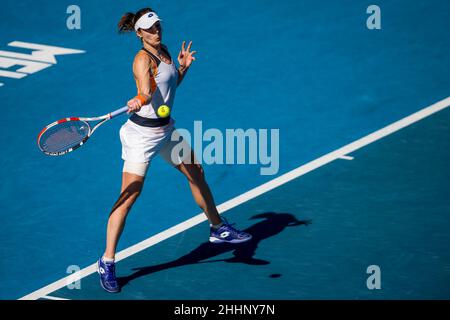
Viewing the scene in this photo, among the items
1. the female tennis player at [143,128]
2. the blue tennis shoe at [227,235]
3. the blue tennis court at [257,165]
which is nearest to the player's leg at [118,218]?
the female tennis player at [143,128]

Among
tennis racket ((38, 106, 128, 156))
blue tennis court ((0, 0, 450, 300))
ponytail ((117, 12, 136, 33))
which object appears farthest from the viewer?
blue tennis court ((0, 0, 450, 300))

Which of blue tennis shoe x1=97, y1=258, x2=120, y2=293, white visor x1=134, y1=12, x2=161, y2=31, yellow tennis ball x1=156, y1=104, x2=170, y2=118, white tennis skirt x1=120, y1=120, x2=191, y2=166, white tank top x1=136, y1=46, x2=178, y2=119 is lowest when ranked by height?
blue tennis shoe x1=97, y1=258, x2=120, y2=293

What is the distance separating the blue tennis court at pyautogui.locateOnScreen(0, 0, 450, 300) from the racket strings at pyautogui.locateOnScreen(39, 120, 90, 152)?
1582 mm

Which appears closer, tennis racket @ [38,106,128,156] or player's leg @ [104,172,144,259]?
tennis racket @ [38,106,128,156]

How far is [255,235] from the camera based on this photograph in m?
12.9

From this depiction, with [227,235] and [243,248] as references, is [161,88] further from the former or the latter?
[243,248]

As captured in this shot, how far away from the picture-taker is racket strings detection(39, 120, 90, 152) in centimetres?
1155

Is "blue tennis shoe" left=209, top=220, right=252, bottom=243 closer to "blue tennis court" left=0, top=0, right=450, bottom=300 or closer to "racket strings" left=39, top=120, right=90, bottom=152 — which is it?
"blue tennis court" left=0, top=0, right=450, bottom=300

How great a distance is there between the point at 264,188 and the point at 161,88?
2.76m

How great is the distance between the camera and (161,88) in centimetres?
1164

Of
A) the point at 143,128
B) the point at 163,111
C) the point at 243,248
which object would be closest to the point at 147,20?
the point at 163,111

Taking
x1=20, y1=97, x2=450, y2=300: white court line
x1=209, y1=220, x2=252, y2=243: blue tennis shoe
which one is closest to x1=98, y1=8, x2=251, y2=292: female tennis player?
x1=20, y1=97, x2=450, y2=300: white court line

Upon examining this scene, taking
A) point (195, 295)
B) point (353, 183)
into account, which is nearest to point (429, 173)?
point (353, 183)

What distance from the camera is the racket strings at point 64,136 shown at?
11555mm
